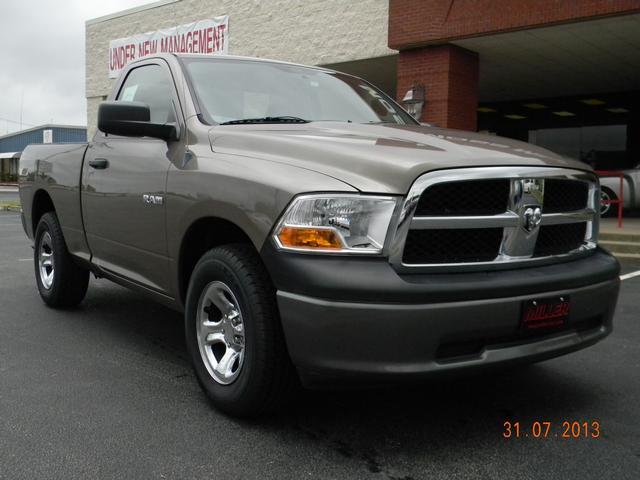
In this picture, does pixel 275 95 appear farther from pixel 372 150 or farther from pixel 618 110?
pixel 618 110

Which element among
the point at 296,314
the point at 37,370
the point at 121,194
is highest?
the point at 121,194

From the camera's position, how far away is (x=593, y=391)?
3.75 m

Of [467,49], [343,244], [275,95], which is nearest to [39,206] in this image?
[275,95]

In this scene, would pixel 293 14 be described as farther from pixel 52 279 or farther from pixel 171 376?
pixel 171 376

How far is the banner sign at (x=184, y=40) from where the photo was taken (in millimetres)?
17188

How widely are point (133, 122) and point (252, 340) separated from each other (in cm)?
157

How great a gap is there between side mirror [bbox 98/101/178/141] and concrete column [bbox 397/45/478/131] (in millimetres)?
9357

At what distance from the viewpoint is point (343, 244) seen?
109 inches

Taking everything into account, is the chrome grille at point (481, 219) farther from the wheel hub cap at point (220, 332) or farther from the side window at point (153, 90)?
the side window at point (153, 90)

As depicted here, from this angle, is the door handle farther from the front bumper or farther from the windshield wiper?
the front bumper

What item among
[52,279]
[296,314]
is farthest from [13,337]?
[296,314]

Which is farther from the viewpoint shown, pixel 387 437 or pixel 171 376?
pixel 171 376

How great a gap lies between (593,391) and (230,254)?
2.15 metres

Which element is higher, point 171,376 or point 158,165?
point 158,165
